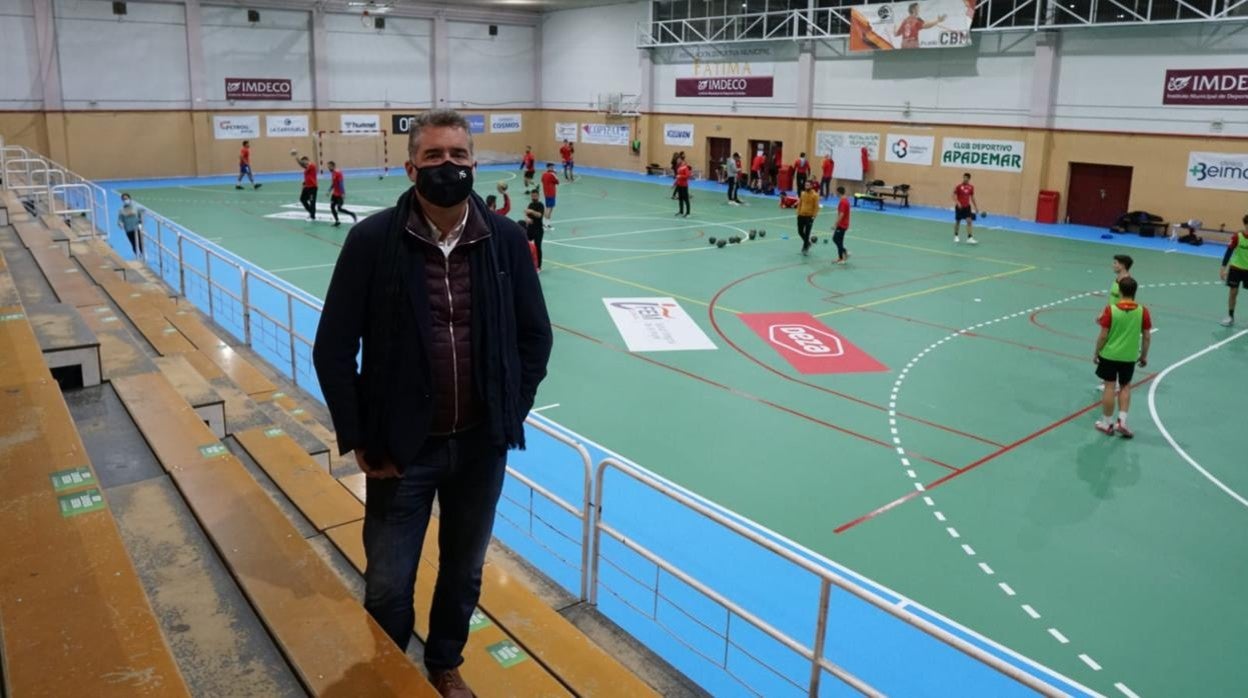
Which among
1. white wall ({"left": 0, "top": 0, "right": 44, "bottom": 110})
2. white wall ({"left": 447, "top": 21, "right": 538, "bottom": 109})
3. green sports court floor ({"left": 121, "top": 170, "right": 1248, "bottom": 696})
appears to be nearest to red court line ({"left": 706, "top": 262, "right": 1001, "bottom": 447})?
green sports court floor ({"left": 121, "top": 170, "right": 1248, "bottom": 696})

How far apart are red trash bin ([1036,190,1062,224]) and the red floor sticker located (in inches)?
681

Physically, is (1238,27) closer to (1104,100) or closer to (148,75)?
(1104,100)

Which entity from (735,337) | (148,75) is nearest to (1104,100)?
(735,337)

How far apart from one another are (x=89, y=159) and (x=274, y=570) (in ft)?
125

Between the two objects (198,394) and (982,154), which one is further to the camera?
(982,154)

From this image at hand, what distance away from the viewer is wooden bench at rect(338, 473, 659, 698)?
430cm

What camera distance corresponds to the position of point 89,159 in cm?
3562

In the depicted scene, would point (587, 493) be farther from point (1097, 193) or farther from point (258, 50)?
point (258, 50)

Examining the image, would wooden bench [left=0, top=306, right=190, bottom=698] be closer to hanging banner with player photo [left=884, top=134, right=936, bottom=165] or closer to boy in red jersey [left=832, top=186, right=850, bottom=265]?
boy in red jersey [left=832, top=186, right=850, bottom=265]

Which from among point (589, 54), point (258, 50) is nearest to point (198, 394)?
point (258, 50)

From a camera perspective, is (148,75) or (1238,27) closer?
(1238,27)

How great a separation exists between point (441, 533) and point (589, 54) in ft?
148

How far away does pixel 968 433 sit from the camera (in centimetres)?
1111

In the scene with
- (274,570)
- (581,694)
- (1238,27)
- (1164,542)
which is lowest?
(1164,542)
